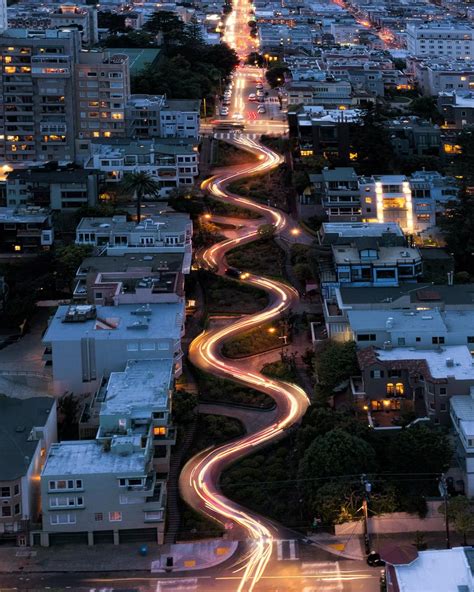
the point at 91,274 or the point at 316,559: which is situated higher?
the point at 91,274

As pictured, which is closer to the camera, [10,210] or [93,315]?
[93,315]

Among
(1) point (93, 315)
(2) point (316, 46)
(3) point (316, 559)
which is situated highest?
(2) point (316, 46)

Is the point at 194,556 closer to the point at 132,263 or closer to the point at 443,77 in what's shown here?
the point at 132,263

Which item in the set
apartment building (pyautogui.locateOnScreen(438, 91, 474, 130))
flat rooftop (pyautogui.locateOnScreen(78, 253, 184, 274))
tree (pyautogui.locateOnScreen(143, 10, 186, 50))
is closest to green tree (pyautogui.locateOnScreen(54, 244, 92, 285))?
flat rooftop (pyautogui.locateOnScreen(78, 253, 184, 274))

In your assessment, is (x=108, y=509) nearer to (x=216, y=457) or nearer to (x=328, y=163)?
(x=216, y=457)

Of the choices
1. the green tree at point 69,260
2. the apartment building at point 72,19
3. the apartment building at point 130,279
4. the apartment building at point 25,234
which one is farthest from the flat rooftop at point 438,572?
the apartment building at point 72,19

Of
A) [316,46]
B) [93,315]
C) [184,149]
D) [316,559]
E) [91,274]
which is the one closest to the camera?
[316,559]

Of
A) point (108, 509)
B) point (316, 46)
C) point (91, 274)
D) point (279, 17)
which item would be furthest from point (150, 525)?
point (279, 17)

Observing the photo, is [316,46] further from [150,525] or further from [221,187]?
[150,525]

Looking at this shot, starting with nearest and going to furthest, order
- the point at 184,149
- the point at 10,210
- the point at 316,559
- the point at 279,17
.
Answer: the point at 316,559
the point at 10,210
the point at 184,149
the point at 279,17
